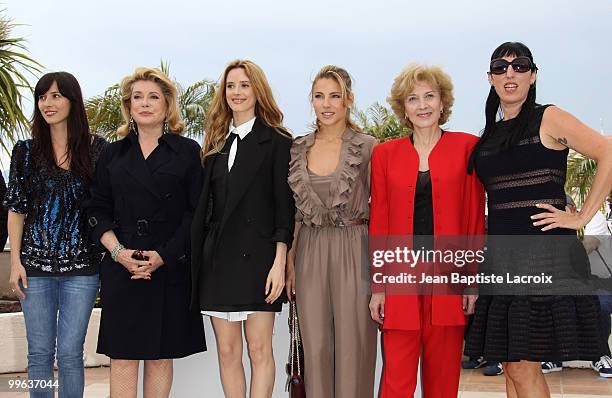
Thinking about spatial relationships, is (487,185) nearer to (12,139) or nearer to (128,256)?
(128,256)

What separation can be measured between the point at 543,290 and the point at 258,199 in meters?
1.56

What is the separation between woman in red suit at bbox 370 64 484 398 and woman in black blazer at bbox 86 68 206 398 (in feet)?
3.63

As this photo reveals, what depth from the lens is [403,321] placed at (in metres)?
3.65

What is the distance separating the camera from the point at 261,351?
3.95m

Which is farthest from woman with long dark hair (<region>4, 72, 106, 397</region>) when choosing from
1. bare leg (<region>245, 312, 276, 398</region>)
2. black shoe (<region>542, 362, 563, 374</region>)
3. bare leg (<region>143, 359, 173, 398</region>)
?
black shoe (<region>542, 362, 563, 374</region>)

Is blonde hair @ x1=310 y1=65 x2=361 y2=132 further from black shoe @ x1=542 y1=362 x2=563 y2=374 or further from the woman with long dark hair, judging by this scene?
black shoe @ x1=542 y1=362 x2=563 y2=374

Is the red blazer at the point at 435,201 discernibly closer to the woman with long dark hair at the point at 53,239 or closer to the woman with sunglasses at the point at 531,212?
the woman with sunglasses at the point at 531,212

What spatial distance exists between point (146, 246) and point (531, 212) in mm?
2076

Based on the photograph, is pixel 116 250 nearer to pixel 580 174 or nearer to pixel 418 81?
pixel 418 81

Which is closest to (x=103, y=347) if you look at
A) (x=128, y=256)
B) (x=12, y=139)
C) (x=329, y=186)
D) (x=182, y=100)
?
(x=128, y=256)

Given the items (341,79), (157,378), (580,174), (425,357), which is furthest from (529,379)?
(580,174)

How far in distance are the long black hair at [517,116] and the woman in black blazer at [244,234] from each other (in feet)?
3.63

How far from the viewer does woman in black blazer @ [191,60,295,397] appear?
388 cm

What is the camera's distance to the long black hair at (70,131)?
4.20 m
